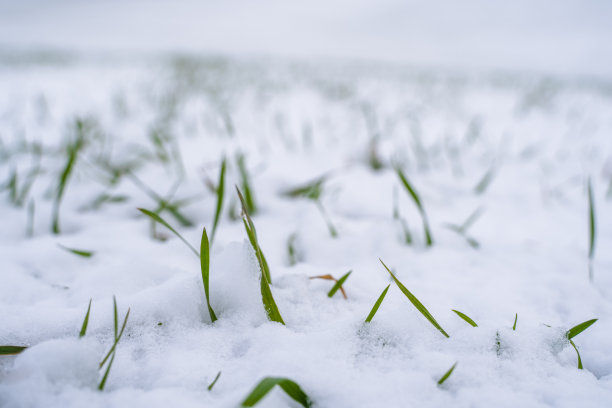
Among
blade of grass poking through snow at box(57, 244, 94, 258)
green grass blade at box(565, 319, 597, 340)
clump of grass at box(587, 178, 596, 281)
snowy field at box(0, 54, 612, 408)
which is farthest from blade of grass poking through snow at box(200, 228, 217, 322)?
clump of grass at box(587, 178, 596, 281)

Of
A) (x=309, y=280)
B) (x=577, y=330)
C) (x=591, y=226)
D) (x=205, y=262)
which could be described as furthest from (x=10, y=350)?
(x=591, y=226)

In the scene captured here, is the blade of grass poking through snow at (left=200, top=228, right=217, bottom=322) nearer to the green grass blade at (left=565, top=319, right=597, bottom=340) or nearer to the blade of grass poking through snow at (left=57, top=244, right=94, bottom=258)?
the blade of grass poking through snow at (left=57, top=244, right=94, bottom=258)

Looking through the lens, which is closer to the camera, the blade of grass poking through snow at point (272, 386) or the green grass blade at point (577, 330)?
the blade of grass poking through snow at point (272, 386)

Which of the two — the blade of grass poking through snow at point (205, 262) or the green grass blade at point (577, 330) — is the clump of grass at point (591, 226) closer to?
the green grass blade at point (577, 330)

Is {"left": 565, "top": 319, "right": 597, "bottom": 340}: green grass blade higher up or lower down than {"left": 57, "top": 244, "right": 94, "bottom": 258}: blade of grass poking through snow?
higher up

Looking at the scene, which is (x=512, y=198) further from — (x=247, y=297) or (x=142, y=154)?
(x=142, y=154)

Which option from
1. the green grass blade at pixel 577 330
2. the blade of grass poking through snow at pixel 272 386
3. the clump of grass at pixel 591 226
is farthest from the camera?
the clump of grass at pixel 591 226

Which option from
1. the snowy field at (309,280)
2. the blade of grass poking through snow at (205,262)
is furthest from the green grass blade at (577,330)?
the blade of grass poking through snow at (205,262)

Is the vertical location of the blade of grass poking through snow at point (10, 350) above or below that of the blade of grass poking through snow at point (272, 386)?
below
